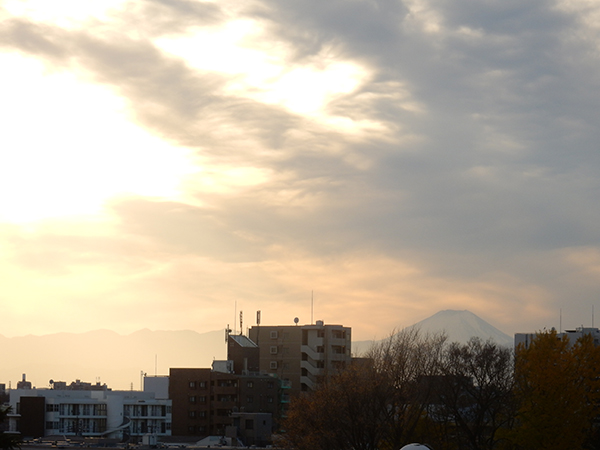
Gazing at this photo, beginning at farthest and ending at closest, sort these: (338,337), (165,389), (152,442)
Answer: (165,389) → (338,337) → (152,442)

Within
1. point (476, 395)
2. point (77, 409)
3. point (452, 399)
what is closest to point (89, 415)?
point (77, 409)

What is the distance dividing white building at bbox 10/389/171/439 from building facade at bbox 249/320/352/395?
2077 centimetres

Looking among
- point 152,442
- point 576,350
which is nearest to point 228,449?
point 152,442

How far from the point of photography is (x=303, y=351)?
128250mm

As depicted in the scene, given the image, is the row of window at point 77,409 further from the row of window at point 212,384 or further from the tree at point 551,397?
the tree at point 551,397

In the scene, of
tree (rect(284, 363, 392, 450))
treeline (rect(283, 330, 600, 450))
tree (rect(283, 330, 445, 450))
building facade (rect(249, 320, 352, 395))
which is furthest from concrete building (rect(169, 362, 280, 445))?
tree (rect(284, 363, 392, 450))

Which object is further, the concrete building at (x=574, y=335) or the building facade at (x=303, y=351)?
the building facade at (x=303, y=351)

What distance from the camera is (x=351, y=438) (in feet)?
190

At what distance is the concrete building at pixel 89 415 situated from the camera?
132500mm

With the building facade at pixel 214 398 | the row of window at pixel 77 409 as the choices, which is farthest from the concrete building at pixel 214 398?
the row of window at pixel 77 409

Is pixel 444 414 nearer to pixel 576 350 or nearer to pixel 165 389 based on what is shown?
pixel 576 350

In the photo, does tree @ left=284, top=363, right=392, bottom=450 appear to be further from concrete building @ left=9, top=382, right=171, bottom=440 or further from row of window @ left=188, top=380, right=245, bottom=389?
concrete building @ left=9, top=382, right=171, bottom=440

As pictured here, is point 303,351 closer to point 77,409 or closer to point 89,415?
point 89,415

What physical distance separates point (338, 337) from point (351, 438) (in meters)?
72.0
